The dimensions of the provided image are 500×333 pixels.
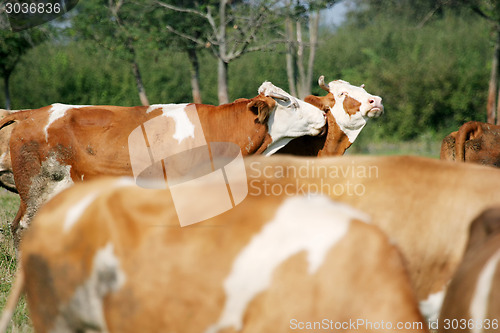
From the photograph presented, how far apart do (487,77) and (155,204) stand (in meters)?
24.1

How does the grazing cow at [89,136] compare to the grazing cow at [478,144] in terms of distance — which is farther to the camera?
the grazing cow at [478,144]

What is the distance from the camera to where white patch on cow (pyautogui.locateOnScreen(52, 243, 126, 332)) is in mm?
2510

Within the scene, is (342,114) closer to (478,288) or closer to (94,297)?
(478,288)

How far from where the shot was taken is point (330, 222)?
7.90 feet

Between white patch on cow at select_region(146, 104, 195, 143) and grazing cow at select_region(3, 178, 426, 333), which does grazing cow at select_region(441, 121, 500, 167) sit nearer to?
white patch on cow at select_region(146, 104, 195, 143)

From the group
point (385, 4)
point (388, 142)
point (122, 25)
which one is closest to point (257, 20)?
point (122, 25)

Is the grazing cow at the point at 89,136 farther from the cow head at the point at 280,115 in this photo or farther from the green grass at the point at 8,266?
the green grass at the point at 8,266

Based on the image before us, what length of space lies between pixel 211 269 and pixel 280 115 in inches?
173

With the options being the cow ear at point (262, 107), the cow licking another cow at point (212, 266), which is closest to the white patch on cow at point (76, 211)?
the cow licking another cow at point (212, 266)

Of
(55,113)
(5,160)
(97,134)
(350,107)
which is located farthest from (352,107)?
(5,160)

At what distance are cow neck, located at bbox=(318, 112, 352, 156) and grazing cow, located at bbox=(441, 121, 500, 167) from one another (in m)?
1.41

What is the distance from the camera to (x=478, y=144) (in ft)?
25.0

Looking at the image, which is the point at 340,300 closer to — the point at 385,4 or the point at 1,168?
the point at 1,168

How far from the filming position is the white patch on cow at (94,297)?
8.23 feet
